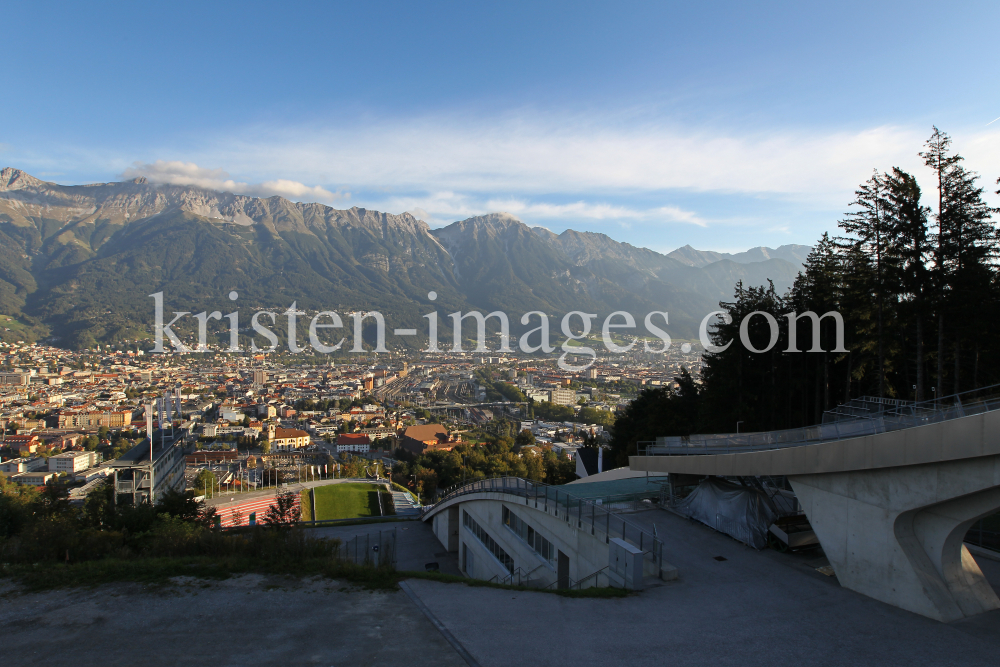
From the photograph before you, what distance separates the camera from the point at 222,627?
246 inches

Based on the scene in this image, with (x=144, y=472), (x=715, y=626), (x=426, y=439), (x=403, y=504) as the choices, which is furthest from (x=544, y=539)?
(x=426, y=439)

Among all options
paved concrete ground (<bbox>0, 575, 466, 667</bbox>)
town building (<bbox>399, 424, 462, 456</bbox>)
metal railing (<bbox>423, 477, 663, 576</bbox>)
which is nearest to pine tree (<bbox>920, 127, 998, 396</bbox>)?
metal railing (<bbox>423, 477, 663, 576</bbox>)

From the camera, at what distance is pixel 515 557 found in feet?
43.9

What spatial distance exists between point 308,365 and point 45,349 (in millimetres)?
56614

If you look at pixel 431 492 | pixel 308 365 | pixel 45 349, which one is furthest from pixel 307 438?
pixel 45 349

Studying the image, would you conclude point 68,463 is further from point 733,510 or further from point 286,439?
point 733,510

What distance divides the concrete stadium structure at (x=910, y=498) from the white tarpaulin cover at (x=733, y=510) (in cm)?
179

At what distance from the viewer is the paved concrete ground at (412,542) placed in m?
17.8

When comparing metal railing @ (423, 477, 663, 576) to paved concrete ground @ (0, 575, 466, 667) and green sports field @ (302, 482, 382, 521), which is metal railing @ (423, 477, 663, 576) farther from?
green sports field @ (302, 482, 382, 521)

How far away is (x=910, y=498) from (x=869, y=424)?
1.29 m

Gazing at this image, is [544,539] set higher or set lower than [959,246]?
lower

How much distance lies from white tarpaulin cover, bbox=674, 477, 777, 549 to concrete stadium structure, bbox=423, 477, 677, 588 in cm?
176
